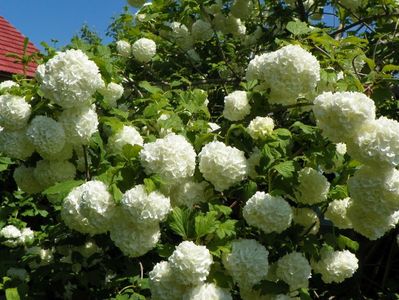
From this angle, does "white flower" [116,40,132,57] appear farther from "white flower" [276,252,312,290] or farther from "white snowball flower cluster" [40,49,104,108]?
"white flower" [276,252,312,290]

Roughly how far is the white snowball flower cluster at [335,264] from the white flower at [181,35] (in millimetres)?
2875

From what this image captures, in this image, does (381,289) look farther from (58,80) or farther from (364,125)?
(58,80)

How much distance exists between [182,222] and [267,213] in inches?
13.4

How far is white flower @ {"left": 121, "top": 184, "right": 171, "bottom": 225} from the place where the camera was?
2000mm

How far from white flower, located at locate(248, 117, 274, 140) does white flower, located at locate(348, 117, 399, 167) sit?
0.38 metres

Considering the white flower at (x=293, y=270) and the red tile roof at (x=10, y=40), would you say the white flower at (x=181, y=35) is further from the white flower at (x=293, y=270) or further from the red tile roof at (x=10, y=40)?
the red tile roof at (x=10, y=40)

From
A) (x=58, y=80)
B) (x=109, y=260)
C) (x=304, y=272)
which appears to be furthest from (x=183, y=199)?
(x=109, y=260)

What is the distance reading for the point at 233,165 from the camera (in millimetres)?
2189

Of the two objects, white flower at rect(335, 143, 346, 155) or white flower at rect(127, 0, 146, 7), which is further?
white flower at rect(127, 0, 146, 7)

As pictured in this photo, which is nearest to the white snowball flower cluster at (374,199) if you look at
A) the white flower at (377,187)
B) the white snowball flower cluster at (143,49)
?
the white flower at (377,187)

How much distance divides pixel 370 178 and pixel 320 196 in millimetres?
355

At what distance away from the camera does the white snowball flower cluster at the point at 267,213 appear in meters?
2.10

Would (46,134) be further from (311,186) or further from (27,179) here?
(311,186)

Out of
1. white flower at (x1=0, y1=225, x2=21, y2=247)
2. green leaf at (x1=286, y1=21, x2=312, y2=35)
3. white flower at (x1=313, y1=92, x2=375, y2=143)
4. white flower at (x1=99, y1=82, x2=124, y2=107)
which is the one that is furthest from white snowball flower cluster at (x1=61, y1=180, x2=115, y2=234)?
white flower at (x1=0, y1=225, x2=21, y2=247)
